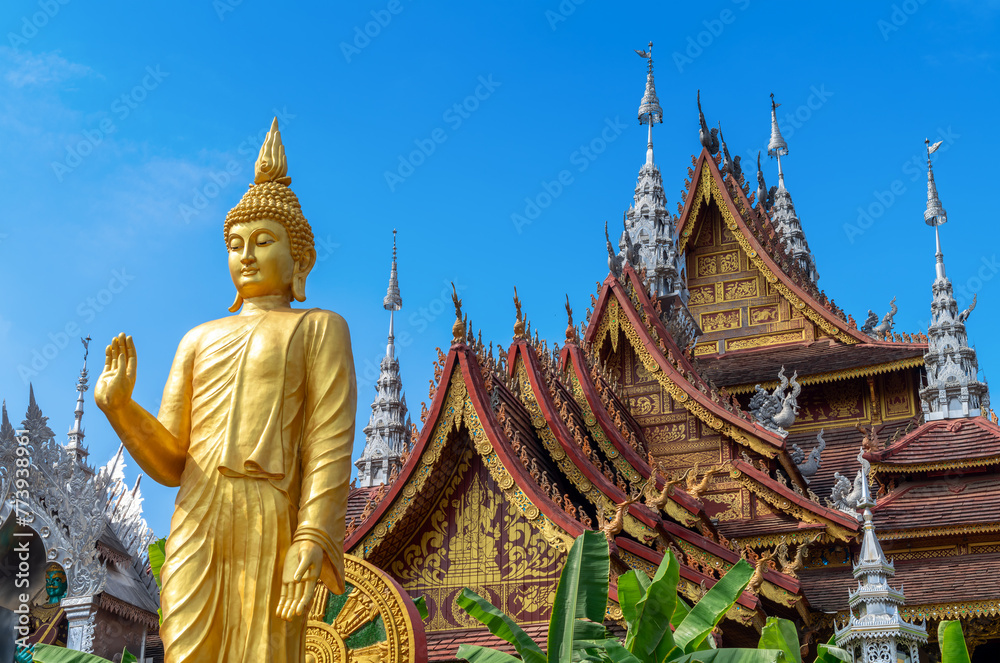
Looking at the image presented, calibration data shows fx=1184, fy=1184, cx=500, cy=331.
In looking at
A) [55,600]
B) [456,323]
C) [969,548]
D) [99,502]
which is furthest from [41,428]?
[969,548]

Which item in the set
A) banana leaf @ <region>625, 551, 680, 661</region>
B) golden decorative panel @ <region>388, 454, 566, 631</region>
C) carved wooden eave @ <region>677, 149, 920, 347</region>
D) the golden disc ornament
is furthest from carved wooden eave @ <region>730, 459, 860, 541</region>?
the golden disc ornament

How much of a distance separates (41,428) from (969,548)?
931 cm

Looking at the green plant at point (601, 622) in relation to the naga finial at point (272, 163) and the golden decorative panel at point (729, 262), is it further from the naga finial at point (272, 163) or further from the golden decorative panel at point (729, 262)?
the golden decorative panel at point (729, 262)

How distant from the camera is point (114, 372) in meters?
5.39

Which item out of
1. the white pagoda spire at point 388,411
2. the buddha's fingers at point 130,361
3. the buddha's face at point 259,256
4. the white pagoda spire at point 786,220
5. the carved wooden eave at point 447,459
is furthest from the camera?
the white pagoda spire at point 388,411

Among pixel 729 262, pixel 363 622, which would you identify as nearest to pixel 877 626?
pixel 363 622

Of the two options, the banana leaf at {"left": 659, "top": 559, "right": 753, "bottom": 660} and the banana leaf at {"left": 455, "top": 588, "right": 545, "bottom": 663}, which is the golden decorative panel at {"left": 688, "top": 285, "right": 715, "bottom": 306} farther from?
the banana leaf at {"left": 455, "top": 588, "right": 545, "bottom": 663}

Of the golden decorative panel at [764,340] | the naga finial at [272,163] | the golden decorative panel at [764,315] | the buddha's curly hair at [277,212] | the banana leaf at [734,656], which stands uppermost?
the golden decorative panel at [764,315]

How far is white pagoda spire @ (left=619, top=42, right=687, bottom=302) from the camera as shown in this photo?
1717cm

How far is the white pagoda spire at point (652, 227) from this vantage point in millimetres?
17172

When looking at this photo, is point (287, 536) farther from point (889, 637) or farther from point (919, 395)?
point (919, 395)

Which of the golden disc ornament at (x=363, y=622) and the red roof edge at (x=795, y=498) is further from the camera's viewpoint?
the red roof edge at (x=795, y=498)

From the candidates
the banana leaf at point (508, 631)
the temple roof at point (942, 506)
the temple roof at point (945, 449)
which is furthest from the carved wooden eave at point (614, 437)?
the banana leaf at point (508, 631)

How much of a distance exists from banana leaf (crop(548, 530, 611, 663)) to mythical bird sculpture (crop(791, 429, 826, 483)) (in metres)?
6.94
